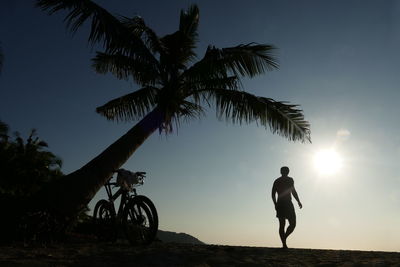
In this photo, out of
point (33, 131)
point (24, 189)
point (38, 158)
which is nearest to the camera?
point (24, 189)

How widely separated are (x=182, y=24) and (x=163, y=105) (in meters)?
3.04

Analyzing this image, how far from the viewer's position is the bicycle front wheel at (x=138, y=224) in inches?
257

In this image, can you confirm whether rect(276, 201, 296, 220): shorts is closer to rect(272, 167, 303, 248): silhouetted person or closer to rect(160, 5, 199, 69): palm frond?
rect(272, 167, 303, 248): silhouetted person

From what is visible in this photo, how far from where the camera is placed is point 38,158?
543 inches

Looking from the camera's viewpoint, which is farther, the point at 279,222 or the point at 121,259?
the point at 279,222

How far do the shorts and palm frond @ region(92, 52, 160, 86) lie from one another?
4.56 metres

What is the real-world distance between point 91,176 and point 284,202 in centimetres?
428

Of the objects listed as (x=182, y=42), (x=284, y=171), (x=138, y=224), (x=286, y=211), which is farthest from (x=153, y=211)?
(x=182, y=42)

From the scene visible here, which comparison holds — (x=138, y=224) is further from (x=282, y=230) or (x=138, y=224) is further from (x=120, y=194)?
(x=282, y=230)

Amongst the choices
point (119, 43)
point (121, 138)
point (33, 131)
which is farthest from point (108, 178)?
point (33, 131)

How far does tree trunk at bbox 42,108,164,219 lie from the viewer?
24.5 feet

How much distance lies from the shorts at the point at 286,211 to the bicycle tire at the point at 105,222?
11.7 feet

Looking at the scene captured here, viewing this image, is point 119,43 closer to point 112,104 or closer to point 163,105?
point 163,105

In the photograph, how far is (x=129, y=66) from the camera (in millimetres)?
10102
